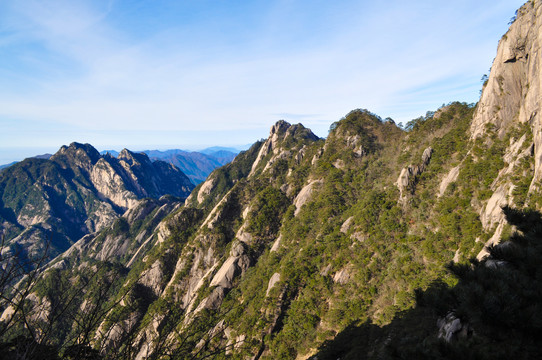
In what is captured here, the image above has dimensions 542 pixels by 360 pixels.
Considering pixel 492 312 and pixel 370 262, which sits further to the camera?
pixel 370 262

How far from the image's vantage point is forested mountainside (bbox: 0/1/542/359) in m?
8.70

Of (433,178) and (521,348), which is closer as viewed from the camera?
(521,348)

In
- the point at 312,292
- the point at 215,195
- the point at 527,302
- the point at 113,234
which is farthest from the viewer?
the point at 113,234

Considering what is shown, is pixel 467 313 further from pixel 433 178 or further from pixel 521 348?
pixel 433 178

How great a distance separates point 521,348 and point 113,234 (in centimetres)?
19174

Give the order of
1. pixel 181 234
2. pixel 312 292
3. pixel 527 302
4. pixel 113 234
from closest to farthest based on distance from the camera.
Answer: pixel 527 302
pixel 312 292
pixel 181 234
pixel 113 234

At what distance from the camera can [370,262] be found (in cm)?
3672

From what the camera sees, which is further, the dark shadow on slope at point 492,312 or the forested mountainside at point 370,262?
the forested mountainside at point 370,262

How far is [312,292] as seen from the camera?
127 ft

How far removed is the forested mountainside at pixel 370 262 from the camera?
28.6ft

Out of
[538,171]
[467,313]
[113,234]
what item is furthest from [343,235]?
[113,234]

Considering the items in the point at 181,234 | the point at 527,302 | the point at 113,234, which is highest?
the point at 527,302

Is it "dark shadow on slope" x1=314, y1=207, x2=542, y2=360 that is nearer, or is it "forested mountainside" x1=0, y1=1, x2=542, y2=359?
"dark shadow on slope" x1=314, y1=207, x2=542, y2=360

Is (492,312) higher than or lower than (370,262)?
higher
